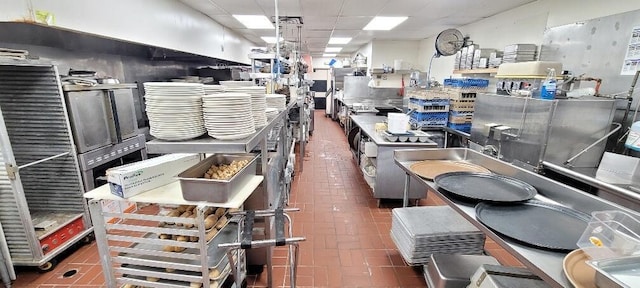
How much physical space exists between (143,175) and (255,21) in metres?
4.80

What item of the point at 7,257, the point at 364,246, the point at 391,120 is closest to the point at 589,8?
the point at 391,120

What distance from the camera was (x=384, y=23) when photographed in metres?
5.74

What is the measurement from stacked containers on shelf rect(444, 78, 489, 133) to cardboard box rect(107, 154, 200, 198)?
12.3 feet

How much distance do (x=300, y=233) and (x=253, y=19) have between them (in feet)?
14.2

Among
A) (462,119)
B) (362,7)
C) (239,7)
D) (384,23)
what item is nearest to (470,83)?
(462,119)

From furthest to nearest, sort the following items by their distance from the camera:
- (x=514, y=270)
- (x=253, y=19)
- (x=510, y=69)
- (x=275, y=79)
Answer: (x=253, y=19), (x=275, y=79), (x=510, y=69), (x=514, y=270)

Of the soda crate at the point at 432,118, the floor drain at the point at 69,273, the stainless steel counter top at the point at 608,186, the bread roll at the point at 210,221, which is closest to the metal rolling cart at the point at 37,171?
the floor drain at the point at 69,273

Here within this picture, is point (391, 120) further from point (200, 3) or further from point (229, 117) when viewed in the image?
point (200, 3)

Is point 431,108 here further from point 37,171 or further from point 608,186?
point 37,171

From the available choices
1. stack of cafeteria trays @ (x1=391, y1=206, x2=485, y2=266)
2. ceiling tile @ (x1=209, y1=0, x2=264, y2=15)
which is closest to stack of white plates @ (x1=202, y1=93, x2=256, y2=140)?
stack of cafeteria trays @ (x1=391, y1=206, x2=485, y2=266)

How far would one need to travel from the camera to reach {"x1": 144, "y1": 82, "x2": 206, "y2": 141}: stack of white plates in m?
1.16

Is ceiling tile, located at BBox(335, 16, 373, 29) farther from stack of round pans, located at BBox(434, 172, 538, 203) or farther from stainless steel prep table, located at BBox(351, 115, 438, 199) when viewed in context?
stack of round pans, located at BBox(434, 172, 538, 203)

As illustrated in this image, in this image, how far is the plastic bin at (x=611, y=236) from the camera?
883 mm

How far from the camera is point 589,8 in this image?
3049mm
